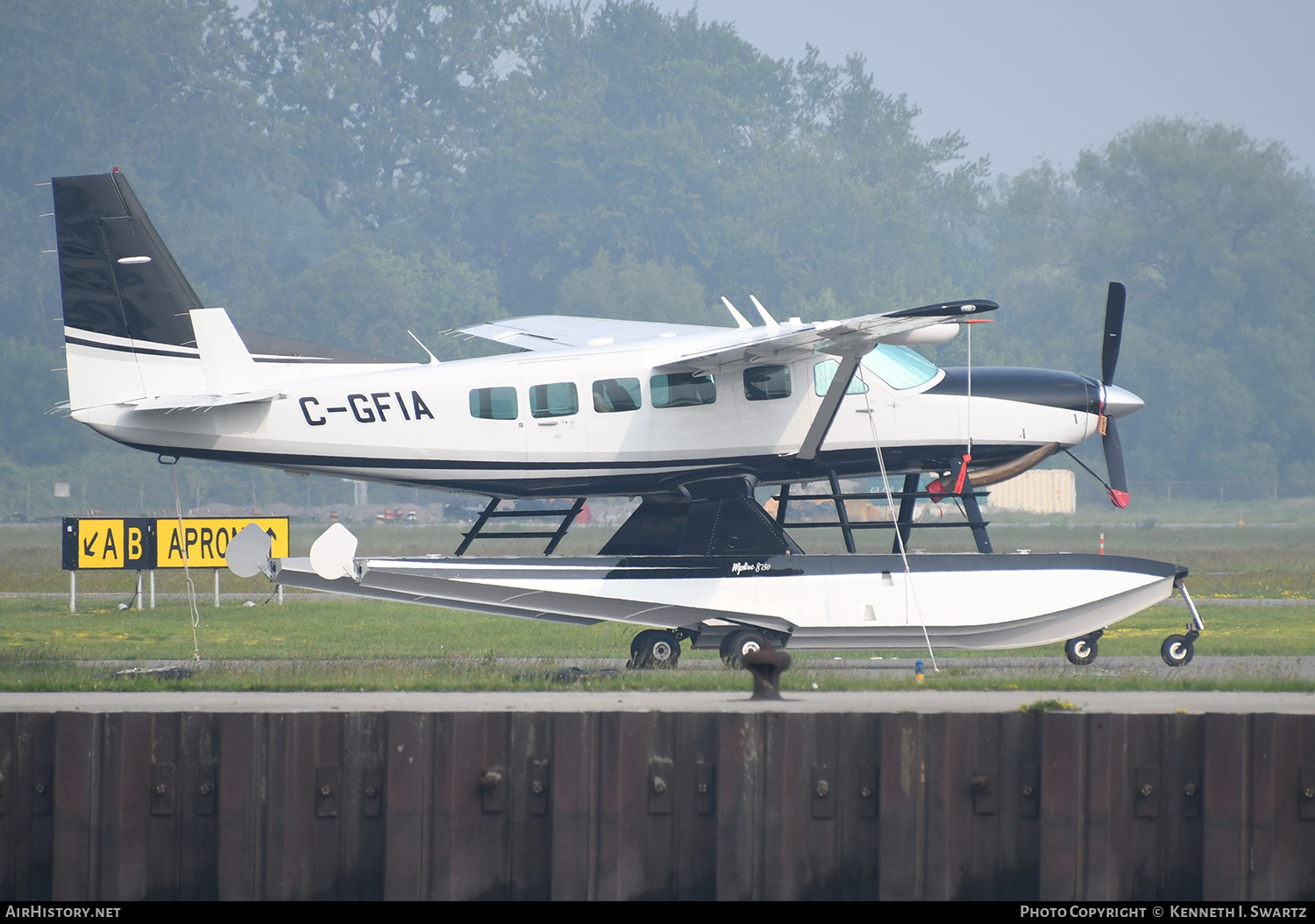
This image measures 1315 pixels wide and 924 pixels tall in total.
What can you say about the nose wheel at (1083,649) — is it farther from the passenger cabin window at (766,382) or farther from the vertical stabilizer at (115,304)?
the vertical stabilizer at (115,304)

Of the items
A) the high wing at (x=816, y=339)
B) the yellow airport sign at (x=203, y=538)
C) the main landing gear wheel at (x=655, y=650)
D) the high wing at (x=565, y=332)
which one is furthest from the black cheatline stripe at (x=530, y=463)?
the yellow airport sign at (x=203, y=538)

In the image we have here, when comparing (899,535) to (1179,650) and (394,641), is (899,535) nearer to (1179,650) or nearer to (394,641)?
(1179,650)

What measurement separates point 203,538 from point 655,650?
12.0m

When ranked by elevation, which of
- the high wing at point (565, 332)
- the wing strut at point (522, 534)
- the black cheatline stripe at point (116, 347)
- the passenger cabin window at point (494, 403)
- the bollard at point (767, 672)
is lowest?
the bollard at point (767, 672)

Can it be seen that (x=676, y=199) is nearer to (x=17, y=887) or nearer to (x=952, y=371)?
(x=952, y=371)

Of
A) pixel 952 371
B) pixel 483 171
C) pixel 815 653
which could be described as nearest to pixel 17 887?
pixel 815 653

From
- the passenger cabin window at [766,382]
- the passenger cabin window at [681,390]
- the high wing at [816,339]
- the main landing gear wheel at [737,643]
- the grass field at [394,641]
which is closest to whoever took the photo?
the grass field at [394,641]

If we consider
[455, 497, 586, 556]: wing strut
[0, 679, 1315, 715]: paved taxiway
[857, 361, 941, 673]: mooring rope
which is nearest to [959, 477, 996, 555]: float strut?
[857, 361, 941, 673]: mooring rope

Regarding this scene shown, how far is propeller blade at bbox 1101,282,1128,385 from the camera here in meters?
18.1

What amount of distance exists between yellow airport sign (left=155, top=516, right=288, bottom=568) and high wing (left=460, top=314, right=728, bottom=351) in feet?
20.9

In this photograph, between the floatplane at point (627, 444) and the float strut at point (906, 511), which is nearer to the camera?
the floatplane at point (627, 444)

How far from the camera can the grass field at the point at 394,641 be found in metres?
12.8

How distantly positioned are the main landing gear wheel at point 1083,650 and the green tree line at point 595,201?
55.2 metres

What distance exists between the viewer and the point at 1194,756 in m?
9.48
